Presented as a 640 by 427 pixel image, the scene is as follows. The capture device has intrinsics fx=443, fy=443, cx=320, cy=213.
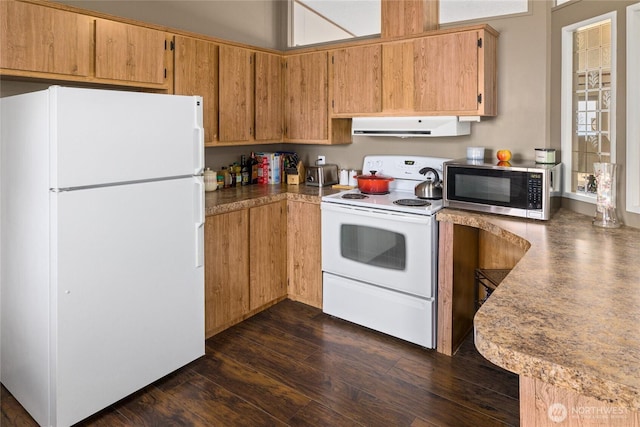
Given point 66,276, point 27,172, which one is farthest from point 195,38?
point 66,276

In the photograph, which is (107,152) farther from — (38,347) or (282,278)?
(282,278)

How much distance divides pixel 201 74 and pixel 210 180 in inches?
31.1

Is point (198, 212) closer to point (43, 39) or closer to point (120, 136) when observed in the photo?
point (120, 136)

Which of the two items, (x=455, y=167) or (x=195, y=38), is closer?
(x=455, y=167)

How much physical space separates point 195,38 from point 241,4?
976 millimetres

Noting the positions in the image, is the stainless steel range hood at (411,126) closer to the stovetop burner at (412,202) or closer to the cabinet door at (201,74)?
the stovetop burner at (412,202)

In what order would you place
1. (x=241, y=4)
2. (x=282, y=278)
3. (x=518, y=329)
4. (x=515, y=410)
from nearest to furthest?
1. (x=518, y=329)
2. (x=515, y=410)
3. (x=282, y=278)
4. (x=241, y=4)

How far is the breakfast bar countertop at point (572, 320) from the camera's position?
0.94 m

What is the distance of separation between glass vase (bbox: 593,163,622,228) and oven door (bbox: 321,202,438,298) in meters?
0.88

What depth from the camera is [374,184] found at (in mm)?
3395

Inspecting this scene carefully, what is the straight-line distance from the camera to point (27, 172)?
208 centimetres

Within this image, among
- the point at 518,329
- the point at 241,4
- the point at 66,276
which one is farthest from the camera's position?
the point at 241,4

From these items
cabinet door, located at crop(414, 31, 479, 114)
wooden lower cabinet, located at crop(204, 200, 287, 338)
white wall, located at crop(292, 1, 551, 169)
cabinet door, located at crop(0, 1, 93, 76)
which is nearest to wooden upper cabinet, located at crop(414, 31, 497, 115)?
Answer: cabinet door, located at crop(414, 31, 479, 114)

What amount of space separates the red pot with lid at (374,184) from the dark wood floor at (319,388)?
41.7 inches
